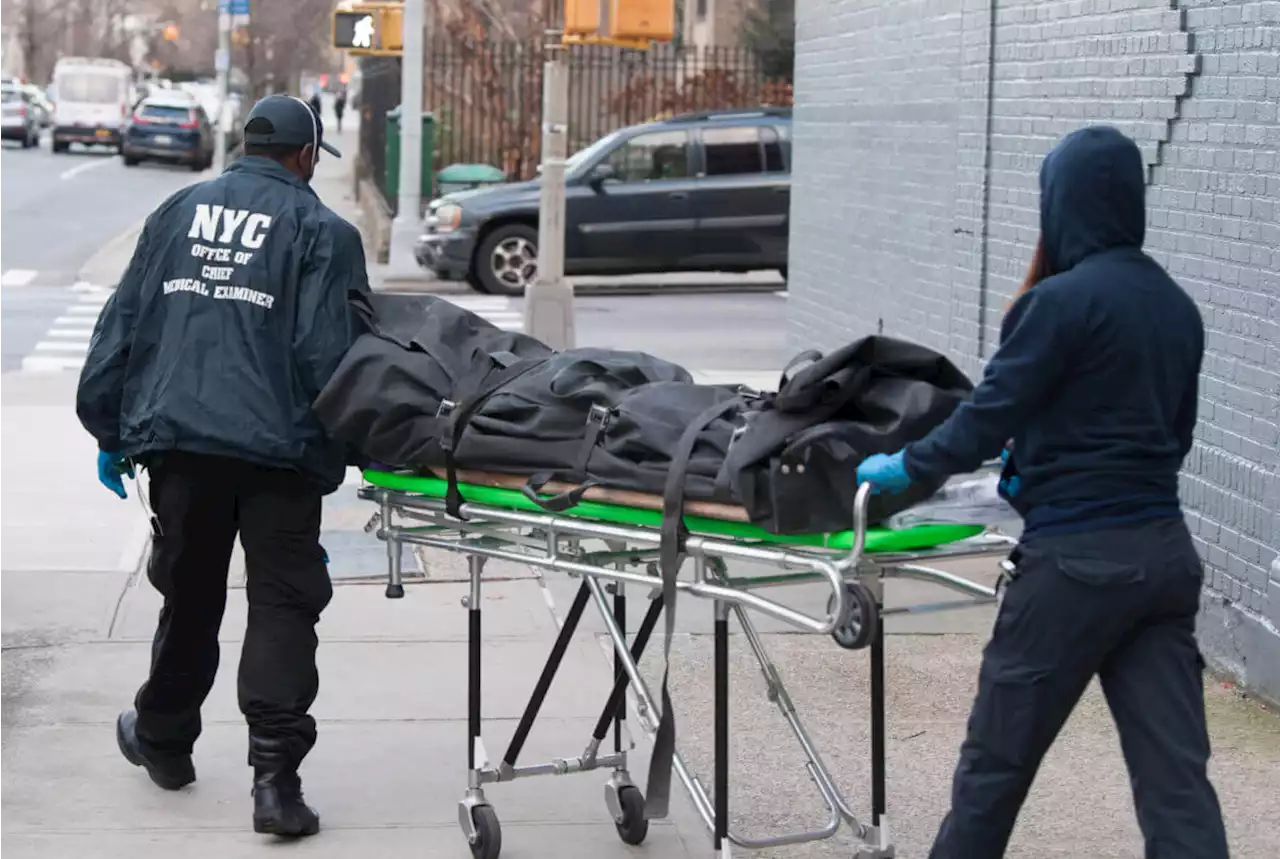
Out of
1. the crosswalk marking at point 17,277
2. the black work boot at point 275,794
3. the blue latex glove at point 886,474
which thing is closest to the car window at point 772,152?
the crosswalk marking at point 17,277

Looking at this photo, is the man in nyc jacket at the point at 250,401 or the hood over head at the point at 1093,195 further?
the man in nyc jacket at the point at 250,401

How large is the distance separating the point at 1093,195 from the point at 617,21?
32.5 ft

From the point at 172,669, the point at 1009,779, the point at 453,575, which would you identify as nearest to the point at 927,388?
the point at 1009,779

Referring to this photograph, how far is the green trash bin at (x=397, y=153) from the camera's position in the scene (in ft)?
91.0

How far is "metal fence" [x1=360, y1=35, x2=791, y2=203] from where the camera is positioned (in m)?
28.5

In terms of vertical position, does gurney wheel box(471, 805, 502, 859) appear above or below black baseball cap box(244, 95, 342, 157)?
below

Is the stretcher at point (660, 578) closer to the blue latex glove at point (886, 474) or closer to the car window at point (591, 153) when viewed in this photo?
the blue latex glove at point (886, 474)

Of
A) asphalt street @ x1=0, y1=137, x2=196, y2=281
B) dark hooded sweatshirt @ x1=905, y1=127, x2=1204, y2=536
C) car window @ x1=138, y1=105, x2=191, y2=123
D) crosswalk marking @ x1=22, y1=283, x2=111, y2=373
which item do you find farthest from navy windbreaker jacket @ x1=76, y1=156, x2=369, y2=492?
car window @ x1=138, y1=105, x2=191, y2=123

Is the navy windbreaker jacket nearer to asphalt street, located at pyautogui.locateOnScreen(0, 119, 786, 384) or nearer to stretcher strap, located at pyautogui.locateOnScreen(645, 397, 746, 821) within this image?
stretcher strap, located at pyautogui.locateOnScreen(645, 397, 746, 821)

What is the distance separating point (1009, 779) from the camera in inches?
161

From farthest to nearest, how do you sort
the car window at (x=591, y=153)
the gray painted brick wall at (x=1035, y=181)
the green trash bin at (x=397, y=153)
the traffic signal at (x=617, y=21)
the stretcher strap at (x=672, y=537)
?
the green trash bin at (x=397, y=153), the car window at (x=591, y=153), the traffic signal at (x=617, y=21), the gray painted brick wall at (x=1035, y=181), the stretcher strap at (x=672, y=537)

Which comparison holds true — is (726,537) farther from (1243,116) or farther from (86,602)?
(86,602)

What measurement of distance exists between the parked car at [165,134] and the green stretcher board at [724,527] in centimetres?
4517

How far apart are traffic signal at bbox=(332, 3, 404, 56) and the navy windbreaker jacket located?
17.7m
